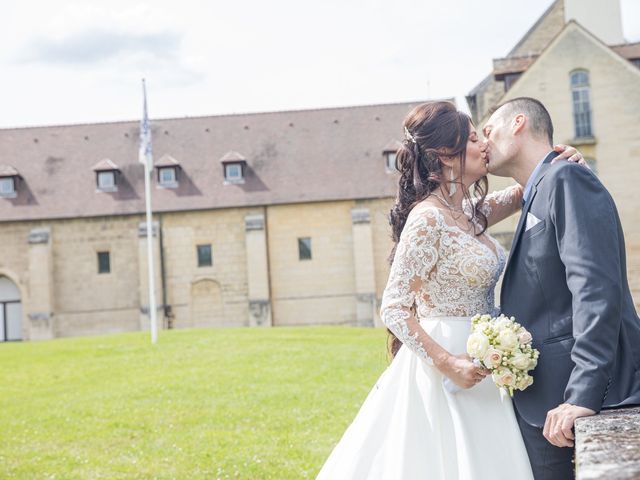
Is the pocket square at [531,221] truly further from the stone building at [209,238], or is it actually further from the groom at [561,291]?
the stone building at [209,238]

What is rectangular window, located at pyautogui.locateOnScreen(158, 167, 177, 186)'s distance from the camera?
41.2 metres

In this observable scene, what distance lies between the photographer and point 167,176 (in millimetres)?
41250

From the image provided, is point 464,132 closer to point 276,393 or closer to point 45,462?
point 45,462

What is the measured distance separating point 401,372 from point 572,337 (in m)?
0.96

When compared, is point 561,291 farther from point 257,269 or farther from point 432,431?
point 257,269

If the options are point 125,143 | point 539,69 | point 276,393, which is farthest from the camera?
point 125,143

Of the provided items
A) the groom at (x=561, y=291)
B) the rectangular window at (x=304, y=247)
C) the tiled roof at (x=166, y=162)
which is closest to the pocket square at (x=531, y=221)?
the groom at (x=561, y=291)

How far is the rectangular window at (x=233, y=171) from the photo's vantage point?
4109 centimetres

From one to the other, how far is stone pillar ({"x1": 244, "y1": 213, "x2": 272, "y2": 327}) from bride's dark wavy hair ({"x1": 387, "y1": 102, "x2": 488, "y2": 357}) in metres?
34.9

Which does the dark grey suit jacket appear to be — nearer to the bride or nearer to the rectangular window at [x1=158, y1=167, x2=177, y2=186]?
the bride

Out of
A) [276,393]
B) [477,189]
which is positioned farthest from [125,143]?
[477,189]

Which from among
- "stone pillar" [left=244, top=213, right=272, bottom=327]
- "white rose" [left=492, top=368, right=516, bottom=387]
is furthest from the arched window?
"white rose" [left=492, top=368, right=516, bottom=387]

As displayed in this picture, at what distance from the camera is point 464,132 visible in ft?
14.4

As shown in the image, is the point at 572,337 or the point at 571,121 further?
the point at 571,121
